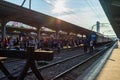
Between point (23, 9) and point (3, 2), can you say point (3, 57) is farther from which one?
point (23, 9)

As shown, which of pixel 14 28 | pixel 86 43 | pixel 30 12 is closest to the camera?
pixel 30 12

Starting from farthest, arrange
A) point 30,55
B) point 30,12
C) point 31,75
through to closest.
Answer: point 30,12
point 31,75
point 30,55

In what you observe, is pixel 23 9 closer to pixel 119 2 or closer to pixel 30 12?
pixel 30 12

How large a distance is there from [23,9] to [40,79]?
21305mm

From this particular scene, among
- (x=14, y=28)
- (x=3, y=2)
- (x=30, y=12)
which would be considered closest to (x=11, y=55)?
(x=3, y=2)

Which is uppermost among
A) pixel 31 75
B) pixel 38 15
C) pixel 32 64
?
pixel 38 15

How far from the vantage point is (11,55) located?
27.8 feet

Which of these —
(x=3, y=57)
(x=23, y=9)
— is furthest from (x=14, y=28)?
(x=3, y=57)

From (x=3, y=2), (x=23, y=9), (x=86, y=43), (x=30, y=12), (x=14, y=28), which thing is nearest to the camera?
(x=3, y=2)

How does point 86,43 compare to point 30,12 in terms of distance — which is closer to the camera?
point 30,12

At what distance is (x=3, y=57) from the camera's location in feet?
28.1

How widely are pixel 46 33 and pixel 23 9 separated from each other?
67.6 m

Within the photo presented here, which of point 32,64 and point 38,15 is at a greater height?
point 38,15

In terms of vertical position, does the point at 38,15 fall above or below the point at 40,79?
above
